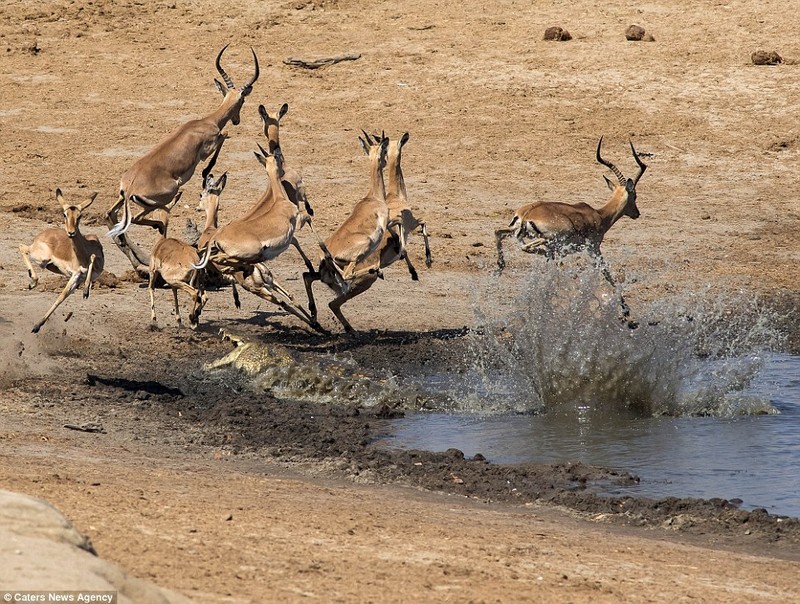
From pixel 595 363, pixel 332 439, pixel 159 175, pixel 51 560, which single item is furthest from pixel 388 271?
pixel 51 560

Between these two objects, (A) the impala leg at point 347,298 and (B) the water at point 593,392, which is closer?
(B) the water at point 593,392

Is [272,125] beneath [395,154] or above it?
above

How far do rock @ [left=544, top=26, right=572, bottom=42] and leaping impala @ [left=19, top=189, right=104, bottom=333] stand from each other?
9.45 metres

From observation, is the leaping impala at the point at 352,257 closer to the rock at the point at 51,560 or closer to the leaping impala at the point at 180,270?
the leaping impala at the point at 180,270

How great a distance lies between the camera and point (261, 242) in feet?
35.1

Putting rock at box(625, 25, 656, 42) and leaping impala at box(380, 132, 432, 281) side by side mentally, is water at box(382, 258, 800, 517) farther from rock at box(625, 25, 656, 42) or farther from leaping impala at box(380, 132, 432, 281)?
rock at box(625, 25, 656, 42)

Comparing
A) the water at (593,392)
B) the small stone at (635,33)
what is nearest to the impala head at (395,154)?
the water at (593,392)

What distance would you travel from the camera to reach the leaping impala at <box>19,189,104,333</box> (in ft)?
33.7

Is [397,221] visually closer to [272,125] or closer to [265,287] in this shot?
[265,287]

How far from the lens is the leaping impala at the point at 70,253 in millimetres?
10281

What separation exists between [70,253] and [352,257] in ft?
7.47

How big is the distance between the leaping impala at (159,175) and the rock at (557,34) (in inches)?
292

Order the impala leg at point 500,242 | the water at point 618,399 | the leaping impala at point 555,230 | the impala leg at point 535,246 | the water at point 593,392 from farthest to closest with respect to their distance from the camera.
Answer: the impala leg at point 500,242
the impala leg at point 535,246
the leaping impala at point 555,230
the water at point 593,392
the water at point 618,399

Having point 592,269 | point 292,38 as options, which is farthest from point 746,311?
point 292,38
